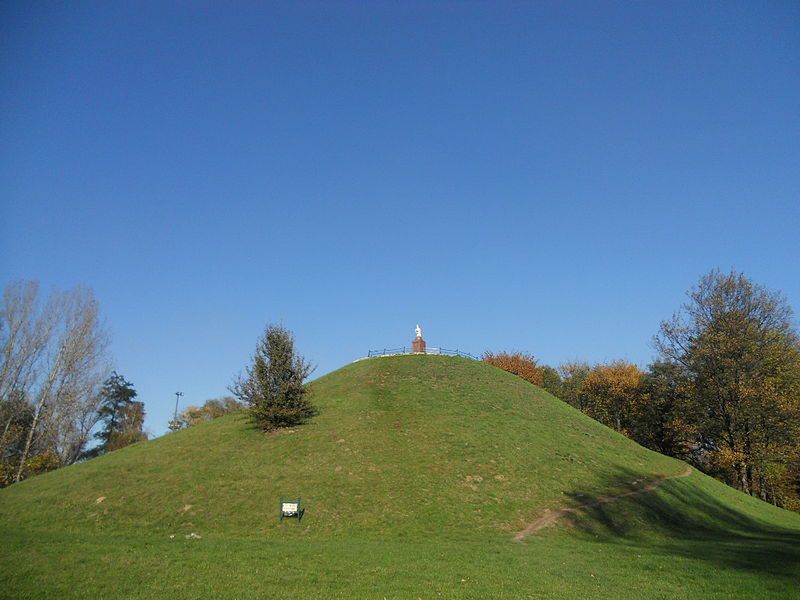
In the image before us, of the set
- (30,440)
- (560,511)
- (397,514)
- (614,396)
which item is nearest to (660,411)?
(614,396)

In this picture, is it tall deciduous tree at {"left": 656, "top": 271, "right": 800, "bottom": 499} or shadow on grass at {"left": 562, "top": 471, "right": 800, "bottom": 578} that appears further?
tall deciduous tree at {"left": 656, "top": 271, "right": 800, "bottom": 499}

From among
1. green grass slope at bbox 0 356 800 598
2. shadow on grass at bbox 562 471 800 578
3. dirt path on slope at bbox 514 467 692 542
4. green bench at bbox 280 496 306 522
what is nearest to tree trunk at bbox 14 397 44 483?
green grass slope at bbox 0 356 800 598

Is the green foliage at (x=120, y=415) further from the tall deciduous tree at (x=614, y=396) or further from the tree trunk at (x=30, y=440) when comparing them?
the tall deciduous tree at (x=614, y=396)

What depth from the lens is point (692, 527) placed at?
94.1ft

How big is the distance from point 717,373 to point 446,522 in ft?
119

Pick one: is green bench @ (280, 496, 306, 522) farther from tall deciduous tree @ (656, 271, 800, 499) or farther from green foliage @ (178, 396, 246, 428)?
green foliage @ (178, 396, 246, 428)

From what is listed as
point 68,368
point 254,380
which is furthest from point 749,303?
point 68,368

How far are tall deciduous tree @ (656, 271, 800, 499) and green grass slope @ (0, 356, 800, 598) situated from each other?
9739 mm

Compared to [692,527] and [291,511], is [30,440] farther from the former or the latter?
[692,527]

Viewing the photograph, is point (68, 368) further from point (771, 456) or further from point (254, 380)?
point (771, 456)

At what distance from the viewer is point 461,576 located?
15.7 metres

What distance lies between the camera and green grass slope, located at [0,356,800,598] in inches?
587

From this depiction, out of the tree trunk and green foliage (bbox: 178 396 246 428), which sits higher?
green foliage (bbox: 178 396 246 428)

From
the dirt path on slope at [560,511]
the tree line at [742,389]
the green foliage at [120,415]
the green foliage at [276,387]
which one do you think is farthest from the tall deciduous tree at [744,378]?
the green foliage at [120,415]
